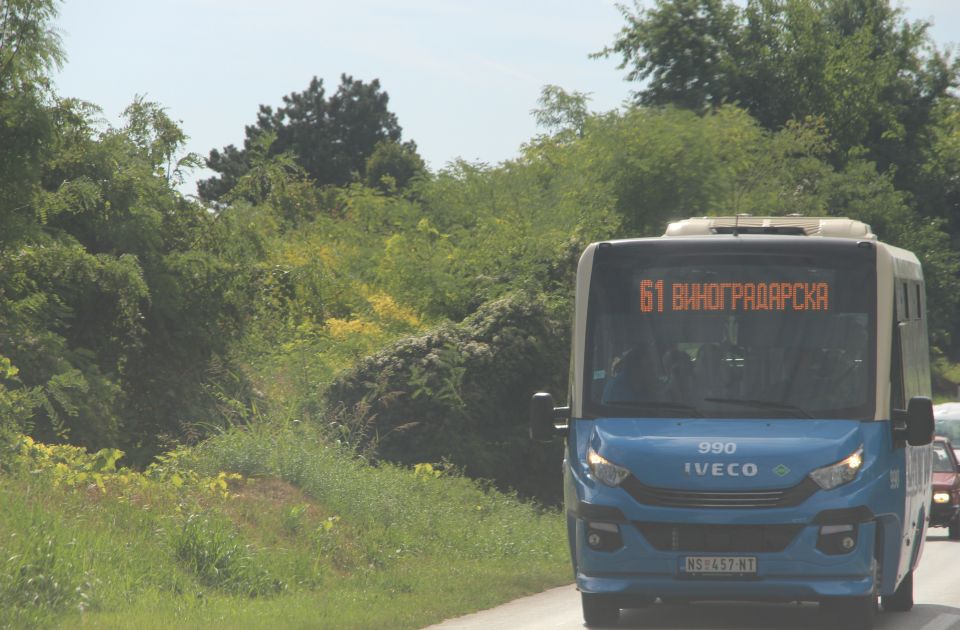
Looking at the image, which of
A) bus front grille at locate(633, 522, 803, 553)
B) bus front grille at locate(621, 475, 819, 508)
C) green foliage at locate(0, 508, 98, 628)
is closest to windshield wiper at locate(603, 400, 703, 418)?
bus front grille at locate(621, 475, 819, 508)

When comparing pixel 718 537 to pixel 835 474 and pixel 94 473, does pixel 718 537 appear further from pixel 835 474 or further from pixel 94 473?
pixel 94 473

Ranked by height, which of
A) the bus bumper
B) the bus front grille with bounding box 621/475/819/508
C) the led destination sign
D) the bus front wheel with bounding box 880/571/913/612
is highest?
the led destination sign

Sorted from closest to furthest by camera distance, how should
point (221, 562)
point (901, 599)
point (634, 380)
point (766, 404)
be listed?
point (766, 404), point (634, 380), point (901, 599), point (221, 562)

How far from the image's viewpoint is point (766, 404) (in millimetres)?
10961

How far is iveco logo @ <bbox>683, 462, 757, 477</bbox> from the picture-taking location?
411 inches

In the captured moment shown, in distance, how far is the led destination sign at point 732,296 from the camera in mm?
11297

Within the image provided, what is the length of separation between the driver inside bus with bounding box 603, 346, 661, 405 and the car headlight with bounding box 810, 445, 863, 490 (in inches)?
53.8

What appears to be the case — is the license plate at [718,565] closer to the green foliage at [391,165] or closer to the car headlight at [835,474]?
the car headlight at [835,474]

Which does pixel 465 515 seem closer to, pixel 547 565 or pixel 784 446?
pixel 547 565

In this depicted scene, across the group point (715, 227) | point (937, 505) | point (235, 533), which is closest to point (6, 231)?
point (235, 533)

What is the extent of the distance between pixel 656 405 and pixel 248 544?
5307mm

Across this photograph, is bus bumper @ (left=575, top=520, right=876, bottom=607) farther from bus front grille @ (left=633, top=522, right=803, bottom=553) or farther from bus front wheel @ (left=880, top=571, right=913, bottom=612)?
bus front wheel @ (left=880, top=571, right=913, bottom=612)

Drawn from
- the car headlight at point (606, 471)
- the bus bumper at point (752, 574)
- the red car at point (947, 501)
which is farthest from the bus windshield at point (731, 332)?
the red car at point (947, 501)

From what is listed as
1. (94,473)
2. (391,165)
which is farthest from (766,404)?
(391,165)
